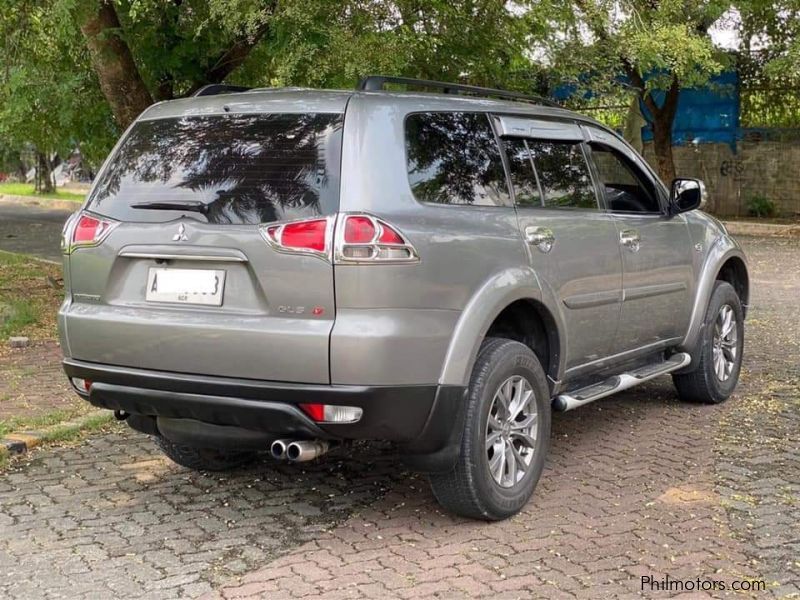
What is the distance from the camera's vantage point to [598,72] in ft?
41.3

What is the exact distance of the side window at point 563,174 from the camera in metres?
4.99

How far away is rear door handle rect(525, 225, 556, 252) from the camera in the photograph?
4.59m

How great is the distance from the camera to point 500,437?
4.41 meters

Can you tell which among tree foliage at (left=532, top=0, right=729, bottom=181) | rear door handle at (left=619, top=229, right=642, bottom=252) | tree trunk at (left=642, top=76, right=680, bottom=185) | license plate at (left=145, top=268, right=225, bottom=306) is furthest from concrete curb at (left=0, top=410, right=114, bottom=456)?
tree trunk at (left=642, top=76, right=680, bottom=185)

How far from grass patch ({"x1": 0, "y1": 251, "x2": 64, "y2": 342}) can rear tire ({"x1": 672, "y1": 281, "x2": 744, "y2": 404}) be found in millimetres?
5339

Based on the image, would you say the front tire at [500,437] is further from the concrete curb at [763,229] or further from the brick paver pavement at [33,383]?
the concrete curb at [763,229]

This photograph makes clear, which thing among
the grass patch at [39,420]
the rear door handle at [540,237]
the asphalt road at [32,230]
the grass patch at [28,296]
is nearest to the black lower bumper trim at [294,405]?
the rear door handle at [540,237]

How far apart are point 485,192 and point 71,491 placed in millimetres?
2533

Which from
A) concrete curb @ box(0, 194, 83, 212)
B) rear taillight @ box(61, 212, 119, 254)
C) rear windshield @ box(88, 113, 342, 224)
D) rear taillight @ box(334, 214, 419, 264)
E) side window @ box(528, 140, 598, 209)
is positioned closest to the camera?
rear taillight @ box(334, 214, 419, 264)

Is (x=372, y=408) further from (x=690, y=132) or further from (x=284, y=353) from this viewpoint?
(x=690, y=132)

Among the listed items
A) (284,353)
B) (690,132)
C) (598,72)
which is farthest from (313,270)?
(690,132)

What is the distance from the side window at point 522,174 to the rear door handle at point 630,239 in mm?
750

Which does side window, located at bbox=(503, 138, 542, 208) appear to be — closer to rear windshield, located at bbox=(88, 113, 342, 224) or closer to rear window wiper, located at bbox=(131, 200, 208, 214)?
rear windshield, located at bbox=(88, 113, 342, 224)

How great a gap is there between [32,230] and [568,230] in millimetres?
17770
